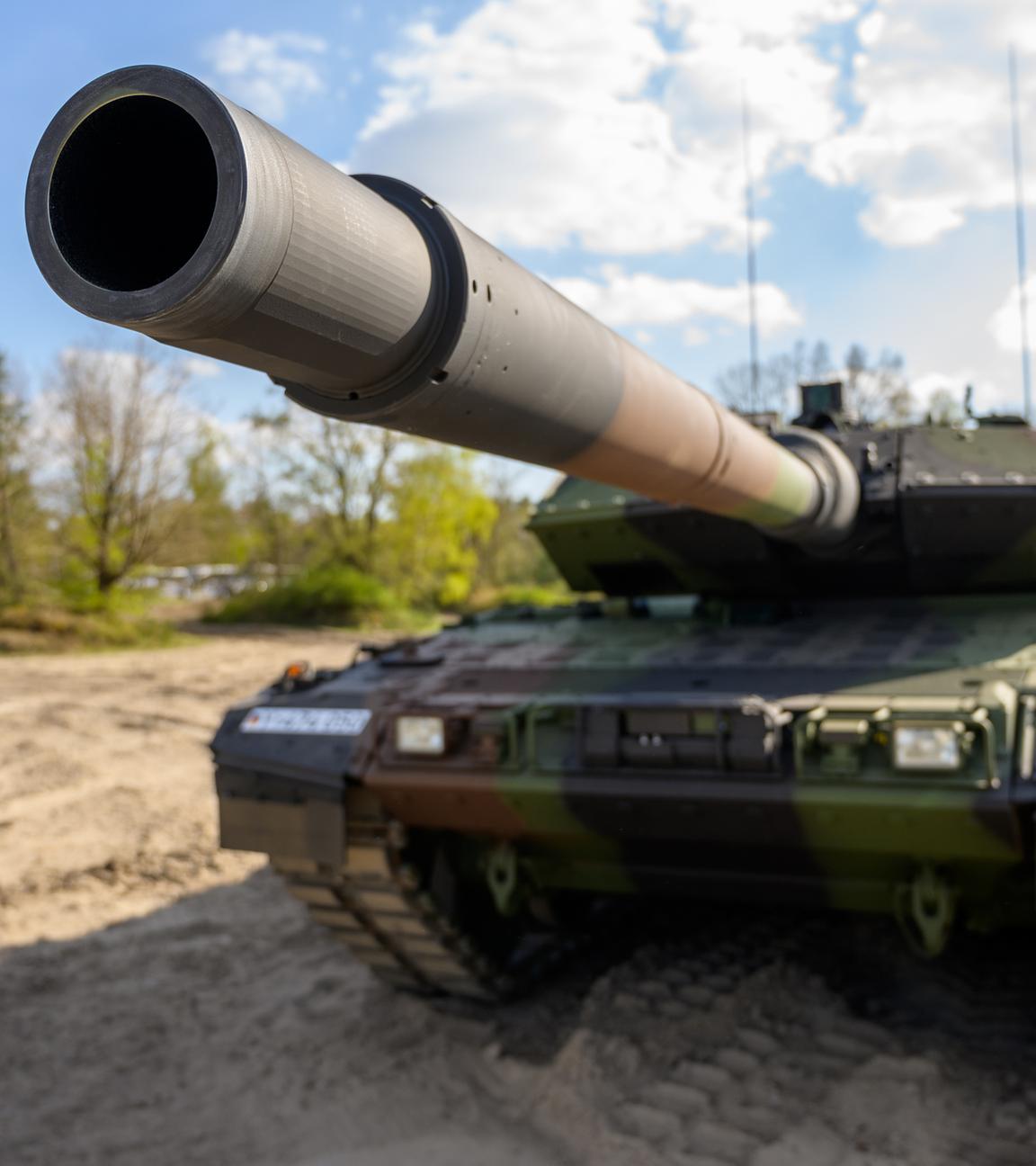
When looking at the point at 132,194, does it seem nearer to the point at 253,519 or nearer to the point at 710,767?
the point at 710,767

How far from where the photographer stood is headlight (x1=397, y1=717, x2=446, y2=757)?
4.98 m

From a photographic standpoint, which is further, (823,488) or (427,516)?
(427,516)

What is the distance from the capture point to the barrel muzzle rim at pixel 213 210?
166 cm

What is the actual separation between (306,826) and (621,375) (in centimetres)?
324

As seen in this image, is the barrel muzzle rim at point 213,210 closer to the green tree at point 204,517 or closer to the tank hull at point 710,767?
the tank hull at point 710,767

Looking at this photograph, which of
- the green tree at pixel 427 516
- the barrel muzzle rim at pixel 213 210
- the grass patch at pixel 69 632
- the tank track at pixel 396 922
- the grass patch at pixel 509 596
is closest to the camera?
the barrel muzzle rim at pixel 213 210

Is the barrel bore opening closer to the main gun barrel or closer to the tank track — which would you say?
the main gun barrel

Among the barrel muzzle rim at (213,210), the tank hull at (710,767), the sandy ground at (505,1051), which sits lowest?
the sandy ground at (505,1051)

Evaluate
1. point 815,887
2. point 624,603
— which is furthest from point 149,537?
point 815,887

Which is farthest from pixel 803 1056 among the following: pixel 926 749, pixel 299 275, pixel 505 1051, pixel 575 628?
pixel 299 275

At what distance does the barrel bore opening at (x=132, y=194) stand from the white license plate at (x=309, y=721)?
3604 millimetres

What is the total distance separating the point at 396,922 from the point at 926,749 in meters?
2.64

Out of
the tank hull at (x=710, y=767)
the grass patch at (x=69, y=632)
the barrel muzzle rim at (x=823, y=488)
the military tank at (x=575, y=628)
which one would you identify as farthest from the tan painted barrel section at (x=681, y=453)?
the grass patch at (x=69, y=632)

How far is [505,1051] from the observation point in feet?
18.0
